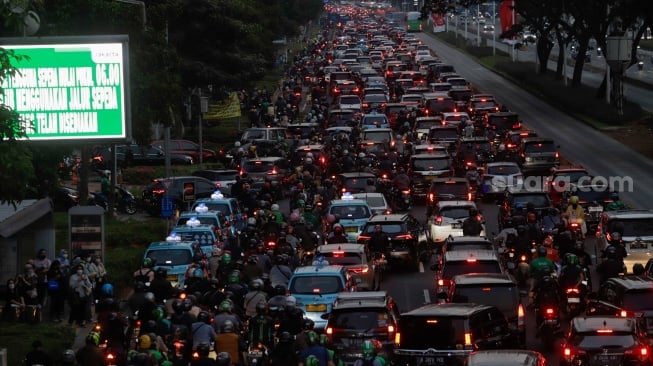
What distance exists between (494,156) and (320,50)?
96030 millimetres

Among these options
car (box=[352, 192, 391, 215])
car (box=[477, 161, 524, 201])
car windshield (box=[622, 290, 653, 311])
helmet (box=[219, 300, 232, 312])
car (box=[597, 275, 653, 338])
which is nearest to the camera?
helmet (box=[219, 300, 232, 312])

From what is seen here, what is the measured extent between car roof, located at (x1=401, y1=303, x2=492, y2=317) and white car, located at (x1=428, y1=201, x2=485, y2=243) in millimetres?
14859

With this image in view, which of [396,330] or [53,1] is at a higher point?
[53,1]

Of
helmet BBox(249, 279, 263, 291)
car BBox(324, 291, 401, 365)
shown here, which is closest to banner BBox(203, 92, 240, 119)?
helmet BBox(249, 279, 263, 291)

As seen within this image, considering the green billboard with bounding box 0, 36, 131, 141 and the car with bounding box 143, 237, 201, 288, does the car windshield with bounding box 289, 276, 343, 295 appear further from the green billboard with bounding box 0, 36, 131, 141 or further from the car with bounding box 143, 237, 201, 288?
the green billboard with bounding box 0, 36, 131, 141

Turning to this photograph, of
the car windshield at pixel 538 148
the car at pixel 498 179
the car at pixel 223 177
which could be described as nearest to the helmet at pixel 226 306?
the car at pixel 223 177

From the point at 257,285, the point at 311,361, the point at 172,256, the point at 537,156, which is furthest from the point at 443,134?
the point at 311,361

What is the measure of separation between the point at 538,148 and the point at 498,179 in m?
6.53

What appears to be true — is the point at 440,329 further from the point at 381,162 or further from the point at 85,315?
the point at 381,162

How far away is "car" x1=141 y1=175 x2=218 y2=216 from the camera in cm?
4744

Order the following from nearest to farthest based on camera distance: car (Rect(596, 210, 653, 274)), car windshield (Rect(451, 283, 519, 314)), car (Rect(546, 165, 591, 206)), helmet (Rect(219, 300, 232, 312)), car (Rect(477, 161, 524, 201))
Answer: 1. helmet (Rect(219, 300, 232, 312))
2. car windshield (Rect(451, 283, 519, 314))
3. car (Rect(596, 210, 653, 274))
4. car (Rect(546, 165, 591, 206))
5. car (Rect(477, 161, 524, 201))

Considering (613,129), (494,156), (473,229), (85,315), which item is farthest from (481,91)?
(85,315)

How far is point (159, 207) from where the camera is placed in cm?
4856

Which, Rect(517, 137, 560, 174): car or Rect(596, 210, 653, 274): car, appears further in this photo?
Rect(517, 137, 560, 174): car
